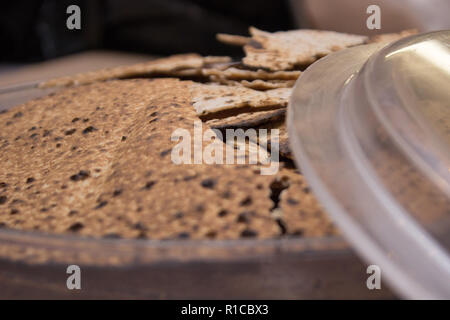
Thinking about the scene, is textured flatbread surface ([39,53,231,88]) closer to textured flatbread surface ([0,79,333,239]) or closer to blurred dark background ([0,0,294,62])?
textured flatbread surface ([0,79,333,239])

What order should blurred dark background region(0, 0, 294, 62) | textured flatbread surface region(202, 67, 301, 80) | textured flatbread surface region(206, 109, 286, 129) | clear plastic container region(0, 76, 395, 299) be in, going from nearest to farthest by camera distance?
clear plastic container region(0, 76, 395, 299), textured flatbread surface region(206, 109, 286, 129), textured flatbread surface region(202, 67, 301, 80), blurred dark background region(0, 0, 294, 62)

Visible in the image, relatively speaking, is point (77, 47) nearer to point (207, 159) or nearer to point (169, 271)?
point (207, 159)

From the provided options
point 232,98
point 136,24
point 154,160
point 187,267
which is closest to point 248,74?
point 232,98

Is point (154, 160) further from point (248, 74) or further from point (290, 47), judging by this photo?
point (290, 47)

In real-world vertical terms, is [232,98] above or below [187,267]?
above

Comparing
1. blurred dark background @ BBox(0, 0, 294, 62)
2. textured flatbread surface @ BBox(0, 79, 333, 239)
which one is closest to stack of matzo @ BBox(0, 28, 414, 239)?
textured flatbread surface @ BBox(0, 79, 333, 239)
